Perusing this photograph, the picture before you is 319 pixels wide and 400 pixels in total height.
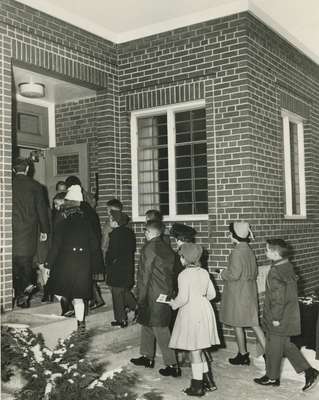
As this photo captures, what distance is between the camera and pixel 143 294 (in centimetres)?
592

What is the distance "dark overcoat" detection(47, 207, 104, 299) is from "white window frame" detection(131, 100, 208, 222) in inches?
81.0

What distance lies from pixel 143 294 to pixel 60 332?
1068 mm

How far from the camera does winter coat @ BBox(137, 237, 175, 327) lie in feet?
19.2

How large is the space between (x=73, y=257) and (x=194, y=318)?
173 centimetres

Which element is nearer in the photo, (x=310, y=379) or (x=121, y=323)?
(x=310, y=379)

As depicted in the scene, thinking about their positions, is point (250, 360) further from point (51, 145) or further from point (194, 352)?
point (51, 145)

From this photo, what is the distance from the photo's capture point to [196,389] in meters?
5.14

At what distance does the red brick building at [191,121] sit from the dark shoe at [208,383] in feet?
7.06

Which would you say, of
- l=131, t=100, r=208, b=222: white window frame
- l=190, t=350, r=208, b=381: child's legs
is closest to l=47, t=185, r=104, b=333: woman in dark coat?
l=190, t=350, r=208, b=381: child's legs

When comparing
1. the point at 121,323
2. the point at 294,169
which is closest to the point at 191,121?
the point at 294,169

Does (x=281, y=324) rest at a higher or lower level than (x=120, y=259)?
lower

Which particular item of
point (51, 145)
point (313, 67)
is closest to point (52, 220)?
point (51, 145)

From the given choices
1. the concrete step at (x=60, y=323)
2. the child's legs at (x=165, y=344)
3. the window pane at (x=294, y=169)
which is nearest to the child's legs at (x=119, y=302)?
the concrete step at (x=60, y=323)

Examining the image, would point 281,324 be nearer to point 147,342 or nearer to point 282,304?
point 282,304
